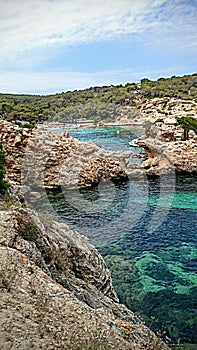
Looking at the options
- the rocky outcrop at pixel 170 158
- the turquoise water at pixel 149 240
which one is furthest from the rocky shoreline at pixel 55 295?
the rocky outcrop at pixel 170 158

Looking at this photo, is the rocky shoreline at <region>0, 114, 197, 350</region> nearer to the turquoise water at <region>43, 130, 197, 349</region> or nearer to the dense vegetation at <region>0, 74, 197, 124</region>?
the turquoise water at <region>43, 130, 197, 349</region>

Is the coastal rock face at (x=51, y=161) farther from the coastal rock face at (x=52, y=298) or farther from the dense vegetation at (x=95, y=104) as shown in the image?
the dense vegetation at (x=95, y=104)

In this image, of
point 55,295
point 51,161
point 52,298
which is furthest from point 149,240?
point 51,161

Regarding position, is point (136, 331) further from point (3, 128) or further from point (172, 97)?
point (172, 97)

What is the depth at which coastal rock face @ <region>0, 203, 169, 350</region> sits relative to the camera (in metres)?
5.07

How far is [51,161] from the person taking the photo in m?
29.9

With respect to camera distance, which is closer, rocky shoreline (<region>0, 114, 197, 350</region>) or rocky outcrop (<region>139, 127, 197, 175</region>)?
rocky shoreline (<region>0, 114, 197, 350</region>)

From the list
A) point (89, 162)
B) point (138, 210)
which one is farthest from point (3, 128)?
point (138, 210)

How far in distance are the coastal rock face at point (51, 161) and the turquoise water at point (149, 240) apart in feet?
5.72

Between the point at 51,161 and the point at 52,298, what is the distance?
79.4 ft

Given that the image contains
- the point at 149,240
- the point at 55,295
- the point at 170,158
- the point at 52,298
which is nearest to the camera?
the point at 52,298

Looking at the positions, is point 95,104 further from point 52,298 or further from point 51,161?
point 52,298

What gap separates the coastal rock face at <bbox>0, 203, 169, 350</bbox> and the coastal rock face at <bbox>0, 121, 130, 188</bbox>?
18.8 meters

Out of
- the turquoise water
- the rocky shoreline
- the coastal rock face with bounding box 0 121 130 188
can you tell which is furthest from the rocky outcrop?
the rocky shoreline
